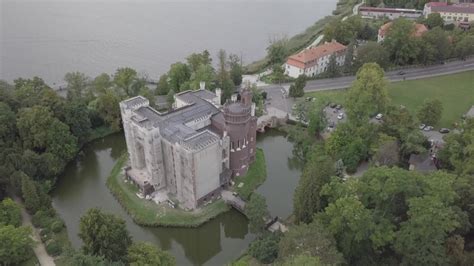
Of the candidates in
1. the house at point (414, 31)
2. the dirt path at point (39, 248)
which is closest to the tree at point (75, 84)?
the dirt path at point (39, 248)

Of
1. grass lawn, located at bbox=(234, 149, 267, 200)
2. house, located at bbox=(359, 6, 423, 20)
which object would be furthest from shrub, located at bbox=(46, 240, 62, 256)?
house, located at bbox=(359, 6, 423, 20)

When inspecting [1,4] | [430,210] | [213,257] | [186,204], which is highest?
[1,4]

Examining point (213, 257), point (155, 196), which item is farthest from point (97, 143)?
point (213, 257)

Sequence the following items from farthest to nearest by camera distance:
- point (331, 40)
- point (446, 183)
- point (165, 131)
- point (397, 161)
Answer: point (331, 40) < point (397, 161) < point (165, 131) < point (446, 183)

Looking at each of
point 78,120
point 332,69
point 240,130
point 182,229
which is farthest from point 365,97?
point 78,120

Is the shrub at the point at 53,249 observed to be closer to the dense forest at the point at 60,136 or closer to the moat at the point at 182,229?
the dense forest at the point at 60,136

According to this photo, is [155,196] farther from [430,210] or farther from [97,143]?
[430,210]

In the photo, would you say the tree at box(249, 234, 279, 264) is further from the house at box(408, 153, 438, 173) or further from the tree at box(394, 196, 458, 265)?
the house at box(408, 153, 438, 173)
